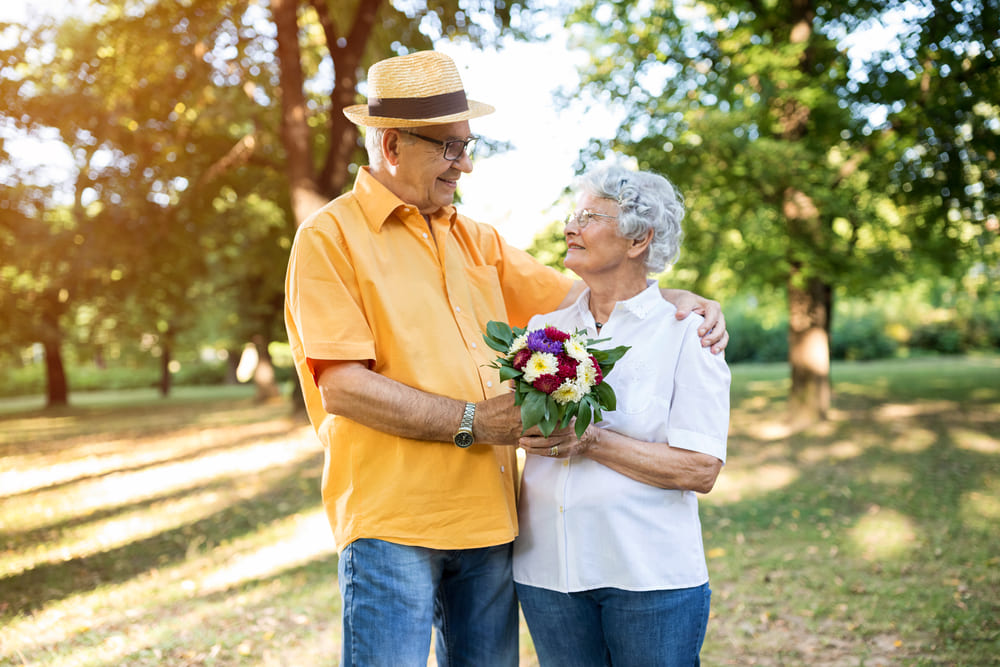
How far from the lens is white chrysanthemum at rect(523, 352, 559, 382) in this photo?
2.24 meters

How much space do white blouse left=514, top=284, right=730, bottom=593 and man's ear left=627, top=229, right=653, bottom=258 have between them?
0.24 meters

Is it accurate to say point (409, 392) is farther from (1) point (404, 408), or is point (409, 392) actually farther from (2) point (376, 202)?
(2) point (376, 202)

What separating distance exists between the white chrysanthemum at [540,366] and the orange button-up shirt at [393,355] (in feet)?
1.21

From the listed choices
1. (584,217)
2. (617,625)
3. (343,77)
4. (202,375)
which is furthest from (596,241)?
(202,375)

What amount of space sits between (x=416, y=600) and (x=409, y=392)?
0.67 m

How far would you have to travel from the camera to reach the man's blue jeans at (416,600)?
2.42 m

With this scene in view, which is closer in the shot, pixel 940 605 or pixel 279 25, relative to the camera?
pixel 940 605

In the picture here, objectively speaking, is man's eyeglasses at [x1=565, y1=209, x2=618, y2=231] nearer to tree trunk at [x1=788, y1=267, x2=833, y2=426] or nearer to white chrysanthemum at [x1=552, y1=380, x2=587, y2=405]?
white chrysanthemum at [x1=552, y1=380, x2=587, y2=405]

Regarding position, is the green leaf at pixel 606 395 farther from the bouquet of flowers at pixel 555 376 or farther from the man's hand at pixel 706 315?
the man's hand at pixel 706 315

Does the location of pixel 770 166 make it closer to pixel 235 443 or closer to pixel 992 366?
pixel 235 443

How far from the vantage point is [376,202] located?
2648 millimetres

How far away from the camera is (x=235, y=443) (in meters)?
14.7

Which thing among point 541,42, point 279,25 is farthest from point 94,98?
point 541,42

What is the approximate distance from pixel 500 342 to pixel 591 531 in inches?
28.1
